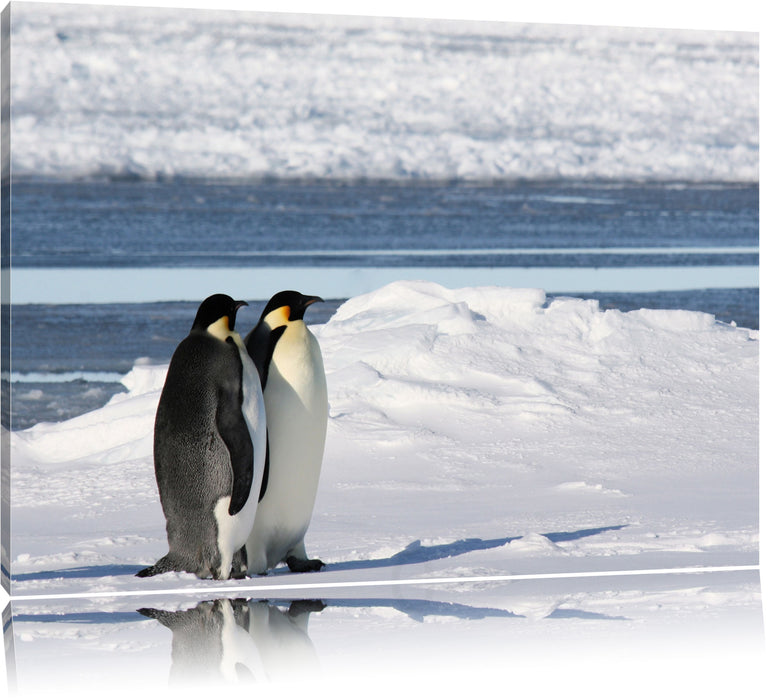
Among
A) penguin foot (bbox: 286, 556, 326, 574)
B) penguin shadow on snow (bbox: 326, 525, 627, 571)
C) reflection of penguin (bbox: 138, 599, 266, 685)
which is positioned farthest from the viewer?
penguin shadow on snow (bbox: 326, 525, 627, 571)

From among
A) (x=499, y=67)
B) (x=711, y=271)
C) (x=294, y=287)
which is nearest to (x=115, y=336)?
(x=294, y=287)

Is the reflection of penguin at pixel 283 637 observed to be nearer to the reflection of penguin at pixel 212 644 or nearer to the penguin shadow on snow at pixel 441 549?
the reflection of penguin at pixel 212 644

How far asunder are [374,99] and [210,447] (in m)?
1.62

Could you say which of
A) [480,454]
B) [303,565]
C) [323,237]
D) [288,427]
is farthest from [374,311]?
[303,565]

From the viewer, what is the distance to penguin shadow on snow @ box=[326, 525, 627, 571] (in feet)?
17.3

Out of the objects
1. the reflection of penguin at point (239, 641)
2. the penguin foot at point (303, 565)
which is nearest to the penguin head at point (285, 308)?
the penguin foot at point (303, 565)

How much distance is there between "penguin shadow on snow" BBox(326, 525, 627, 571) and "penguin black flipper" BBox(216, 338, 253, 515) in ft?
1.69

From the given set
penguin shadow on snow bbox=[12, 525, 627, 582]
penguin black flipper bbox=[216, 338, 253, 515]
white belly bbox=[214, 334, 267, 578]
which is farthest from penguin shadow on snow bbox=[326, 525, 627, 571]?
penguin black flipper bbox=[216, 338, 253, 515]

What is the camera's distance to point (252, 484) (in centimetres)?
494

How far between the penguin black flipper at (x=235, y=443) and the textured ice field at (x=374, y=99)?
1.12m

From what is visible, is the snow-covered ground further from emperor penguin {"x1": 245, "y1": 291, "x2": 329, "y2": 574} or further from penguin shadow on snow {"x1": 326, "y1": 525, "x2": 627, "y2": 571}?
emperor penguin {"x1": 245, "y1": 291, "x2": 329, "y2": 574}

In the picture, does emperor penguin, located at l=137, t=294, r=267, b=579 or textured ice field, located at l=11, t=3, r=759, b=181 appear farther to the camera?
textured ice field, located at l=11, t=3, r=759, b=181

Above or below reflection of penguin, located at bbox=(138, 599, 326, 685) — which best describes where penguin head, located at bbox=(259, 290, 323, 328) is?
above

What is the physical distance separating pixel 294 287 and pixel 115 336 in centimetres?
74
